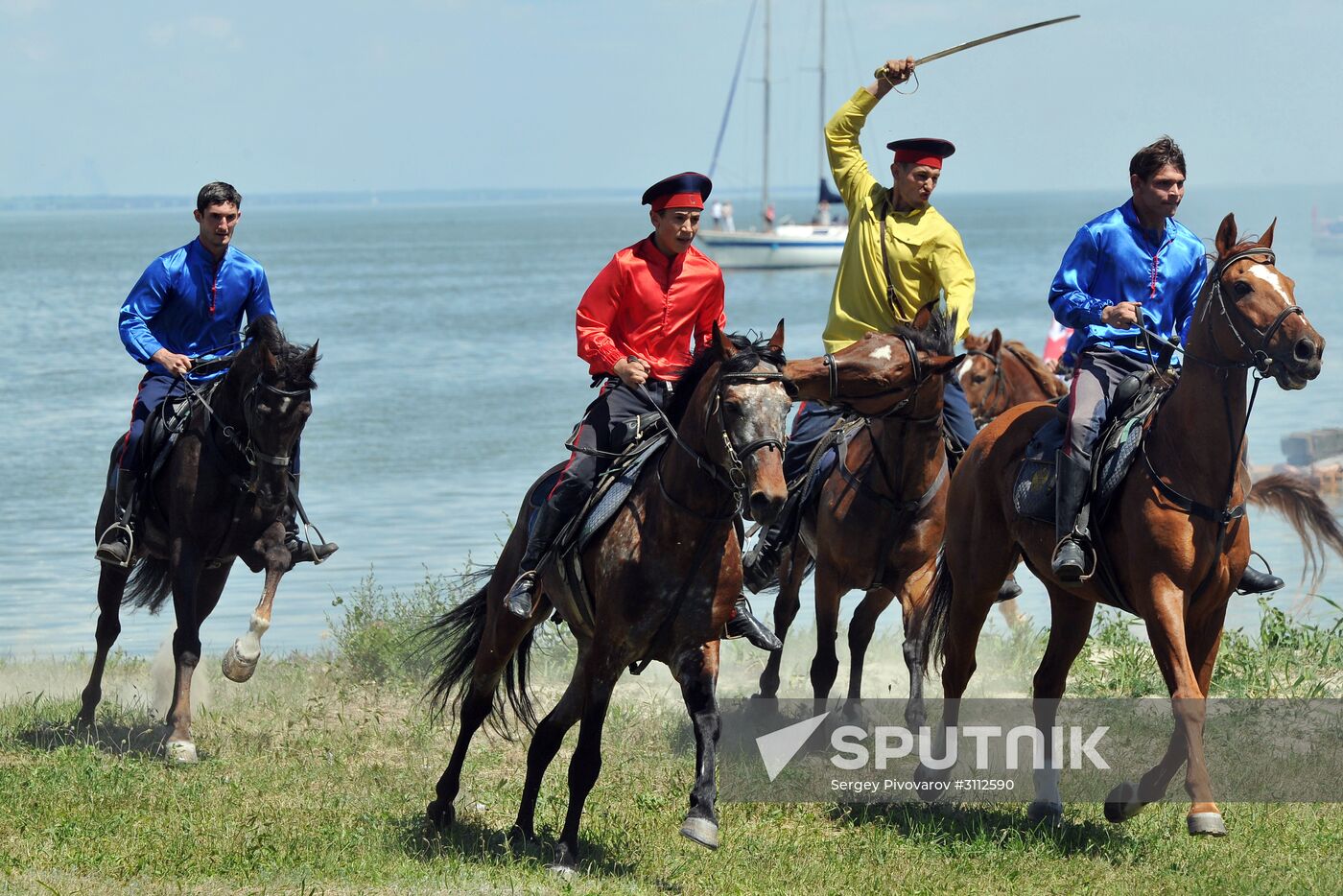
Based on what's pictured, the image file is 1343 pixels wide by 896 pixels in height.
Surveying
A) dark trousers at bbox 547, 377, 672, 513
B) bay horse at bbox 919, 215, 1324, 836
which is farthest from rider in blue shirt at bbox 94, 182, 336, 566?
bay horse at bbox 919, 215, 1324, 836

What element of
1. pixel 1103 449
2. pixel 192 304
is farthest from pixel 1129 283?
pixel 192 304

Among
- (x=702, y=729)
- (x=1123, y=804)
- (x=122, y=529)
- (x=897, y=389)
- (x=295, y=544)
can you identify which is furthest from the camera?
(x=295, y=544)

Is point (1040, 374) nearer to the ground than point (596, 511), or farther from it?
nearer to the ground

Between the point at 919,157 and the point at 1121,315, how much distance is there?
7.47 feet

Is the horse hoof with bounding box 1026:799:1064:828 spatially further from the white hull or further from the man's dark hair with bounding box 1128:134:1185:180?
the white hull

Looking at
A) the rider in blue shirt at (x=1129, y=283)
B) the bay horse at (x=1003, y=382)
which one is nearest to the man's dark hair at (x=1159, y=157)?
the rider in blue shirt at (x=1129, y=283)

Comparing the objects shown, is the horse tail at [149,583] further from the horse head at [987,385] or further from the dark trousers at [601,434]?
the horse head at [987,385]

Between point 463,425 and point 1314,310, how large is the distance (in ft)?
111

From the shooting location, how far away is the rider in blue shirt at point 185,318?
10.7m

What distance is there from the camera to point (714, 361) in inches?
290

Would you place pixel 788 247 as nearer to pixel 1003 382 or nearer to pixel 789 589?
pixel 1003 382

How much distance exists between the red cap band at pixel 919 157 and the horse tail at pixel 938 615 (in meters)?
2.31

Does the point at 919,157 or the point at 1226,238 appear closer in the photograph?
the point at 1226,238

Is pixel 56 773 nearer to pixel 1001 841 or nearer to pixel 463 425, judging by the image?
pixel 1001 841
